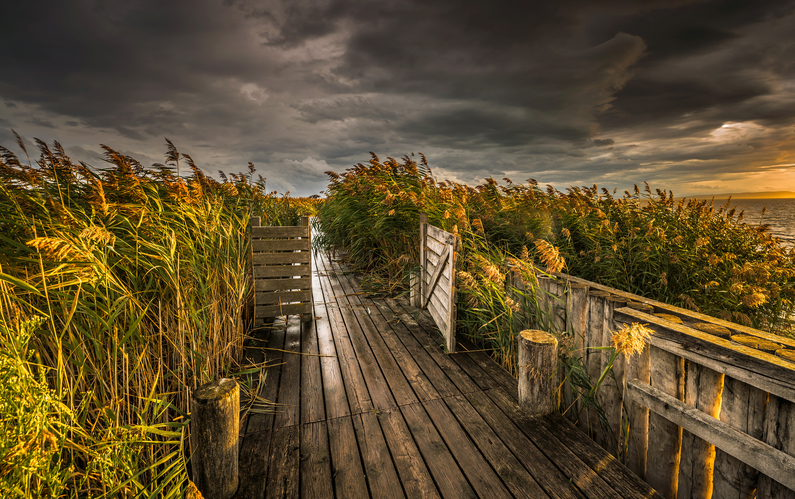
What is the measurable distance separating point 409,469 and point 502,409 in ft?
3.04

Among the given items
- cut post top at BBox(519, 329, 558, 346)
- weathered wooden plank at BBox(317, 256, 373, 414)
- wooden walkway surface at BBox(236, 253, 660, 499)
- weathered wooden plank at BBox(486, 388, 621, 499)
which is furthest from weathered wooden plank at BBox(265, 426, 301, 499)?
cut post top at BBox(519, 329, 558, 346)

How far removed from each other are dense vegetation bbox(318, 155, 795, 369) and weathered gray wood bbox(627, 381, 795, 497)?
3.18 ft

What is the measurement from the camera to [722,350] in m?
1.52

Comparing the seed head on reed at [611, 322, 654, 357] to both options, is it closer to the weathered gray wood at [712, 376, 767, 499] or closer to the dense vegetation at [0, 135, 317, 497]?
the weathered gray wood at [712, 376, 767, 499]

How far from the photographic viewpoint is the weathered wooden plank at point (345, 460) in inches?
69.0

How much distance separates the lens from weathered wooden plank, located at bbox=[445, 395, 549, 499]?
1736 mm

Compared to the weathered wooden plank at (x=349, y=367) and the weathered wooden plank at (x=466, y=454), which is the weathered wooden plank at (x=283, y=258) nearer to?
the weathered wooden plank at (x=349, y=367)

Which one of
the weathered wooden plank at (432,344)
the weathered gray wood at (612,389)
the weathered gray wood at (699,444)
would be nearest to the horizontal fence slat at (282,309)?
the weathered wooden plank at (432,344)

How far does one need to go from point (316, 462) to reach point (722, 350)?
2281 mm

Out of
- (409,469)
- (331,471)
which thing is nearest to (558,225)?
(409,469)

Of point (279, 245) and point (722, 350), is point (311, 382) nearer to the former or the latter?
point (279, 245)

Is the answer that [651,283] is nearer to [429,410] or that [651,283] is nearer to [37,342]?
[429,410]

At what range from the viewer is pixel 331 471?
1869 mm

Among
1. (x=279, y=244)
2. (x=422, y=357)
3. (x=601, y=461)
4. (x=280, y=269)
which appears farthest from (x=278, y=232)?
(x=601, y=461)
